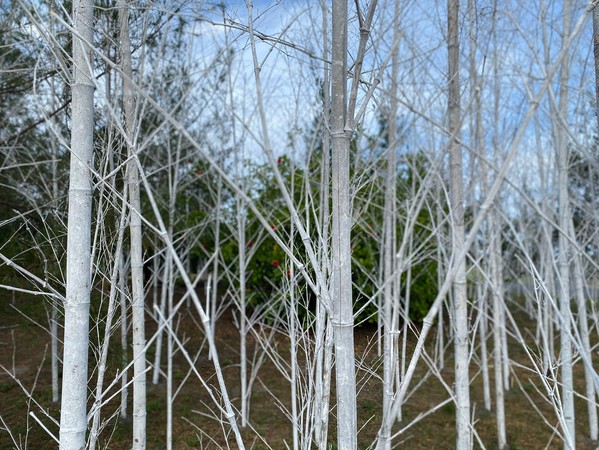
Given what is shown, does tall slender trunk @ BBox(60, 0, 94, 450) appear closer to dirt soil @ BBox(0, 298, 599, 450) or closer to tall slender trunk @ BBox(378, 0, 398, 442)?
tall slender trunk @ BBox(378, 0, 398, 442)

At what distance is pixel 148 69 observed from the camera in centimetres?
588

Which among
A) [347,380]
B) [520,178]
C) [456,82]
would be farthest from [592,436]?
[347,380]

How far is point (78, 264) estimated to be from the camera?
6.00ft

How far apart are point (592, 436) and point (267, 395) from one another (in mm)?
3516

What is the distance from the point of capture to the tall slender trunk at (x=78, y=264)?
1795 millimetres

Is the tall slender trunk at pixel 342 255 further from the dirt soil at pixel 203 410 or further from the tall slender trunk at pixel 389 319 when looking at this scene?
the dirt soil at pixel 203 410

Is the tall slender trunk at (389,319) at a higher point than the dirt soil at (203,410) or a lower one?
higher

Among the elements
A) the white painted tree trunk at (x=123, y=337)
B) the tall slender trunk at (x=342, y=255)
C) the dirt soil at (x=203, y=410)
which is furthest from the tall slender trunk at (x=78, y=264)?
the dirt soil at (x=203, y=410)

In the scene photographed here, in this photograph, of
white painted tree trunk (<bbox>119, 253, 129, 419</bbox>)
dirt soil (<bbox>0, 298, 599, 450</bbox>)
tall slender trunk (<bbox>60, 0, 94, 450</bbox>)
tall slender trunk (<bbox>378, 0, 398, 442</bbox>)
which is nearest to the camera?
tall slender trunk (<bbox>378, 0, 398, 442</bbox>)

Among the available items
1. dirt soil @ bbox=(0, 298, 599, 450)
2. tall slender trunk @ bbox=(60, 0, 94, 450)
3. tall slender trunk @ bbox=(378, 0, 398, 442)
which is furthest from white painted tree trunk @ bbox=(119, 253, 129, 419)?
tall slender trunk @ bbox=(378, 0, 398, 442)

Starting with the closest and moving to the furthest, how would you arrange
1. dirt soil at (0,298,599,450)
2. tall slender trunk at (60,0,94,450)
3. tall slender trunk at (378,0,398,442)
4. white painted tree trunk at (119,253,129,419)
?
tall slender trunk at (378,0,398,442) < tall slender trunk at (60,0,94,450) < white painted tree trunk at (119,253,129,419) < dirt soil at (0,298,599,450)

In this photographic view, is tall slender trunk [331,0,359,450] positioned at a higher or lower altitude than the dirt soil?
higher

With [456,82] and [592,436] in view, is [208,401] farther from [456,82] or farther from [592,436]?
[456,82]

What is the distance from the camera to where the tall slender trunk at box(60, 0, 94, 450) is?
1795 millimetres
